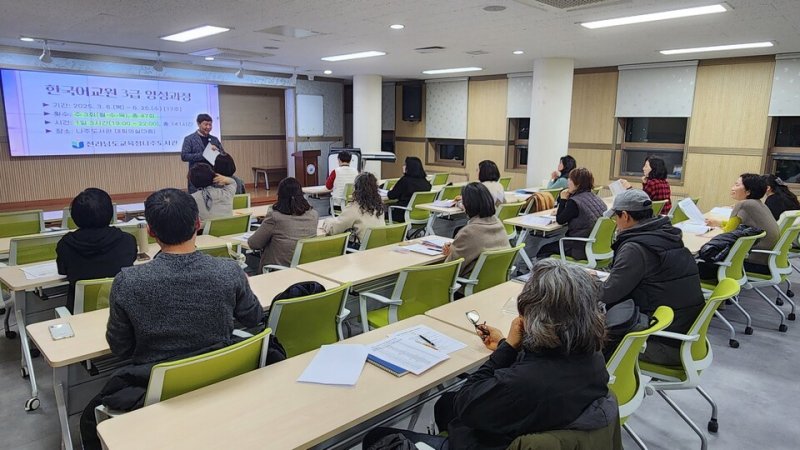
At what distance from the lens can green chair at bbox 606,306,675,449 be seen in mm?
1997

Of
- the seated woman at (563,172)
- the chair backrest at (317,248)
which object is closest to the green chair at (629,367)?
the chair backrest at (317,248)

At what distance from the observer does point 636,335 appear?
76.5 inches

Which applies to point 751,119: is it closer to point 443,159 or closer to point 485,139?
point 485,139

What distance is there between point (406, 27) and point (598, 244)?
315 centimetres

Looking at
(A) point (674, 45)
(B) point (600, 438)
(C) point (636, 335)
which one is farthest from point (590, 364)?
(A) point (674, 45)

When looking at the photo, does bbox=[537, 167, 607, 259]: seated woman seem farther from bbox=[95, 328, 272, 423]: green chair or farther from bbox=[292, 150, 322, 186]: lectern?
bbox=[292, 150, 322, 186]: lectern

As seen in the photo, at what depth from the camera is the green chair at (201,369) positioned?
1.70 m

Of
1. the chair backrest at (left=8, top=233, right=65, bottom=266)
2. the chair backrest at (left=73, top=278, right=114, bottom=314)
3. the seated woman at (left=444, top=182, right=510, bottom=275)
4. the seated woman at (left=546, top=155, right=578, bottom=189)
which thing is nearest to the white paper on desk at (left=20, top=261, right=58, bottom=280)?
the chair backrest at (left=8, top=233, right=65, bottom=266)

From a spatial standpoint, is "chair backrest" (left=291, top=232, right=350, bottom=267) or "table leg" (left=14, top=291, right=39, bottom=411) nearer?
"table leg" (left=14, top=291, right=39, bottom=411)

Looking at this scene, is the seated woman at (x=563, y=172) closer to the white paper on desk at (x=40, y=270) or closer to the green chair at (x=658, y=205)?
the green chair at (x=658, y=205)

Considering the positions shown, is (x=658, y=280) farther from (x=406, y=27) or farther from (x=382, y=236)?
(x=406, y=27)

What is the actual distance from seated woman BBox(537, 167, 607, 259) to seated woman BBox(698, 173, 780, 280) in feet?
3.21

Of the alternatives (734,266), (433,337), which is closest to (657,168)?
(734,266)

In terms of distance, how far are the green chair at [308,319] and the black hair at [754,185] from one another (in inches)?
155
